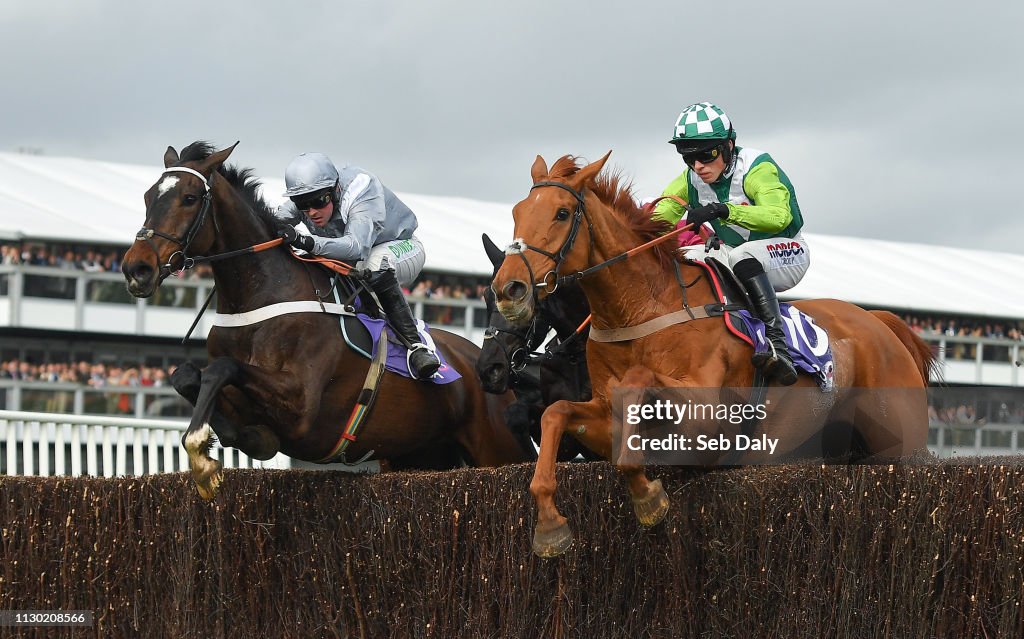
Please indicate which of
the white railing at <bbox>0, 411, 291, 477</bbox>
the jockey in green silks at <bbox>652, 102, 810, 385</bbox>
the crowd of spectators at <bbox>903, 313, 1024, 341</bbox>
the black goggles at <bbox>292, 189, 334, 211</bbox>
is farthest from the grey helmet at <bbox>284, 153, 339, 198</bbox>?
the crowd of spectators at <bbox>903, 313, 1024, 341</bbox>

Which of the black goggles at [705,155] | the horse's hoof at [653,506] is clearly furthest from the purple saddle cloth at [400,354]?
the horse's hoof at [653,506]

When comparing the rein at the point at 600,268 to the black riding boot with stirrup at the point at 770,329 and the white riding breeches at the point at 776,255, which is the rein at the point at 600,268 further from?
the white riding breeches at the point at 776,255

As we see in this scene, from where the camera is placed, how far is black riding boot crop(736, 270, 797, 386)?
578 cm

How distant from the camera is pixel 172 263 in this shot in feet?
19.9

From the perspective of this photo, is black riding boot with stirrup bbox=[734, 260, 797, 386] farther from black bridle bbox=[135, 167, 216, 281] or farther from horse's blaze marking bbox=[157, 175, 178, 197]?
horse's blaze marking bbox=[157, 175, 178, 197]

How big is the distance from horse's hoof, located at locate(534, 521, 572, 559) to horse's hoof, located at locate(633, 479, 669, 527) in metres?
0.36

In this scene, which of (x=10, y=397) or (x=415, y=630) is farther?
(x=10, y=397)

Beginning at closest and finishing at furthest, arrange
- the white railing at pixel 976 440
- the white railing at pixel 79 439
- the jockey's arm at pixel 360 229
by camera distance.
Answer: the jockey's arm at pixel 360 229
the white railing at pixel 976 440
the white railing at pixel 79 439

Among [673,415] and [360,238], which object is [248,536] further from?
[673,415]

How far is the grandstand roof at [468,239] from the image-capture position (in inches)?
901

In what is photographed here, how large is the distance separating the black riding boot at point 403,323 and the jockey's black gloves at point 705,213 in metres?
1.85

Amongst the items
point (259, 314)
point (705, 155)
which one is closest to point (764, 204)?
point (705, 155)

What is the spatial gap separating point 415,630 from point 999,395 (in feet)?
15.3

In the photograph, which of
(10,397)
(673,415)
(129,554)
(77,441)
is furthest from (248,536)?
(10,397)
